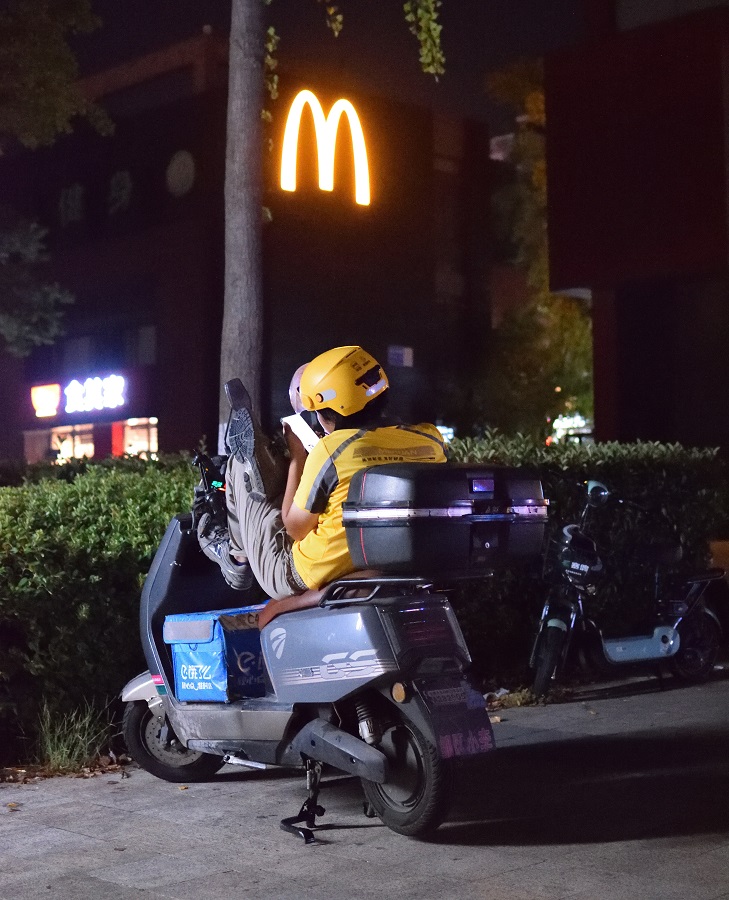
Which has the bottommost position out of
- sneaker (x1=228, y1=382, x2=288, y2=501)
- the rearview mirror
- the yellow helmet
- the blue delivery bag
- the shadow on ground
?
the shadow on ground

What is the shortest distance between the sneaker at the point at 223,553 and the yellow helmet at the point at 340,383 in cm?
92

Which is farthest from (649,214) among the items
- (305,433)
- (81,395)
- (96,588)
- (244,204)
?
(81,395)

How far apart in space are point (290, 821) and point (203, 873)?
20.0 inches

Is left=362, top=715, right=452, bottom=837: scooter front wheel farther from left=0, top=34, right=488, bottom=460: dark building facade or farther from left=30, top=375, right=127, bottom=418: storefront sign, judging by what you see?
left=30, top=375, right=127, bottom=418: storefront sign

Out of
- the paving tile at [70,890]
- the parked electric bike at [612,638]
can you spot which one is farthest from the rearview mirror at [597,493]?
the paving tile at [70,890]

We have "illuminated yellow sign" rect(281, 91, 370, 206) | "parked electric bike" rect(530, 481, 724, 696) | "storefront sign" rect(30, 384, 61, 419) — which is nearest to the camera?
"parked electric bike" rect(530, 481, 724, 696)

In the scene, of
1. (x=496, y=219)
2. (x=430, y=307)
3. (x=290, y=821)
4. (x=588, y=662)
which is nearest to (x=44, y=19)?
(x=588, y=662)

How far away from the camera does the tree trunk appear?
9.45 m

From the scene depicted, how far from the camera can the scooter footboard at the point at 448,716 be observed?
5.04 meters

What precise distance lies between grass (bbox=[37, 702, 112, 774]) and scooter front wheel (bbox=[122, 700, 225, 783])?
0.40 m

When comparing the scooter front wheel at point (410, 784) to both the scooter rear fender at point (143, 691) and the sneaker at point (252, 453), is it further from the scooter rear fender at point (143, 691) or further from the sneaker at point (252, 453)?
the scooter rear fender at point (143, 691)

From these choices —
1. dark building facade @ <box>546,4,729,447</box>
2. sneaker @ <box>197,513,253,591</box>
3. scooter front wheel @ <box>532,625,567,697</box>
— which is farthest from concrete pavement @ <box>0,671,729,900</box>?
dark building facade @ <box>546,4,729,447</box>

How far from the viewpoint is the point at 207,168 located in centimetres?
3006

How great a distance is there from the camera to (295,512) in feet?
17.8
